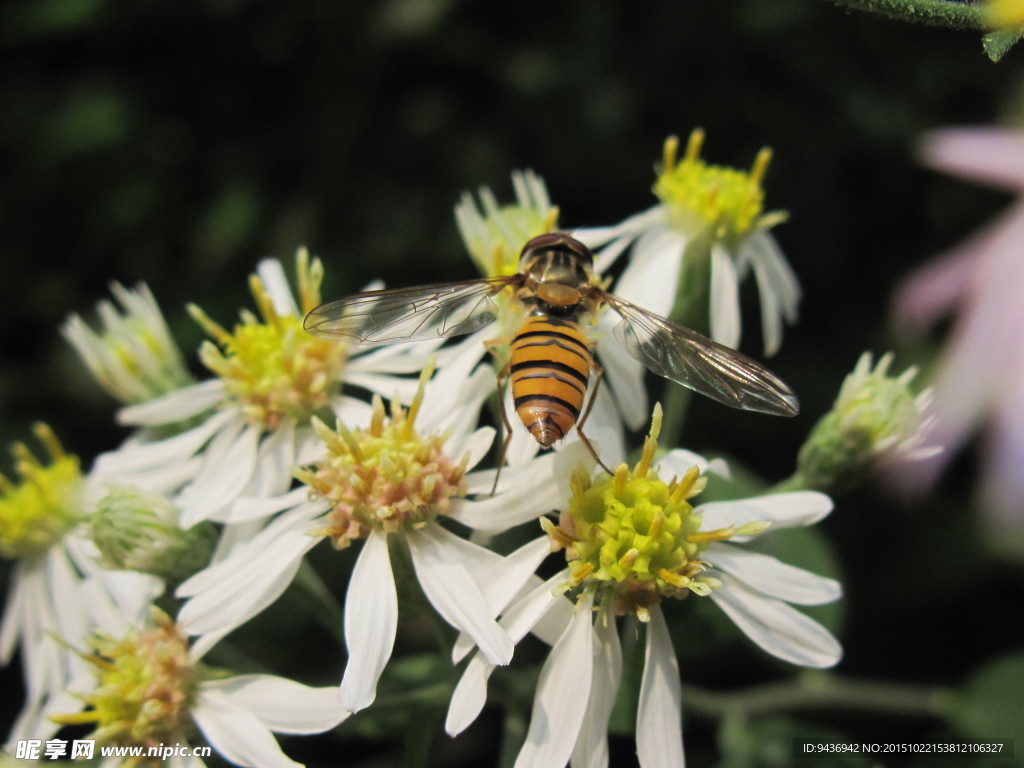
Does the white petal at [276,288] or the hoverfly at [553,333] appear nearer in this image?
the hoverfly at [553,333]

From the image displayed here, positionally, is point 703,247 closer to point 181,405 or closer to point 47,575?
point 181,405

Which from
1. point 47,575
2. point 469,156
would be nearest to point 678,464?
point 47,575

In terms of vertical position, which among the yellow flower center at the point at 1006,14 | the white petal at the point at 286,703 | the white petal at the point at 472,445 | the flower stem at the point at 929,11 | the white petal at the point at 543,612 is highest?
the flower stem at the point at 929,11

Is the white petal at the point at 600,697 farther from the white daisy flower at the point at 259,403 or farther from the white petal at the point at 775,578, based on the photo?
the white daisy flower at the point at 259,403

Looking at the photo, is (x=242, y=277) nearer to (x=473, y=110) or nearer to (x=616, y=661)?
(x=473, y=110)

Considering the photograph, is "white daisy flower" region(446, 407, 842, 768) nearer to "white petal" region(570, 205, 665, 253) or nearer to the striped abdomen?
the striped abdomen

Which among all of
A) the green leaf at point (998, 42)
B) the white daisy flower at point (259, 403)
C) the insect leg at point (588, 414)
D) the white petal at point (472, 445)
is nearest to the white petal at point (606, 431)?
the insect leg at point (588, 414)

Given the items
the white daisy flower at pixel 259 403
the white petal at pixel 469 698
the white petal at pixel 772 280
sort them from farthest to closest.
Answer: the white petal at pixel 772 280 < the white daisy flower at pixel 259 403 < the white petal at pixel 469 698
